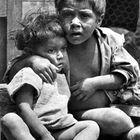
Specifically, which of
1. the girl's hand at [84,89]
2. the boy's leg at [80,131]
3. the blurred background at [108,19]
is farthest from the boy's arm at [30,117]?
the blurred background at [108,19]

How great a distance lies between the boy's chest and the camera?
366 centimetres

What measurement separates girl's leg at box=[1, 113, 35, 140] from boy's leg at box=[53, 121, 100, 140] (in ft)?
0.74

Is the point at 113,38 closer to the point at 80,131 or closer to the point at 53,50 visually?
the point at 53,50

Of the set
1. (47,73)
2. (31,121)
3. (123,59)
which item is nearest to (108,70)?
(123,59)

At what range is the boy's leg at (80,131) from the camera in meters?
3.36

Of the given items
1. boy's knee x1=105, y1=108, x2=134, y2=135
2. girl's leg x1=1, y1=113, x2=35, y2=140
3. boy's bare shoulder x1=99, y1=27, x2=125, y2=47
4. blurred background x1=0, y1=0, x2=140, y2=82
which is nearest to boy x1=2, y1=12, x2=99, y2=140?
girl's leg x1=1, y1=113, x2=35, y2=140

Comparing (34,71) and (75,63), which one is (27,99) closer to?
(34,71)

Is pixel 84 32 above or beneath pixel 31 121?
above

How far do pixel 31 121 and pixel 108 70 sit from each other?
0.61 meters

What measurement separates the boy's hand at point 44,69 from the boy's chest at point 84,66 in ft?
0.67

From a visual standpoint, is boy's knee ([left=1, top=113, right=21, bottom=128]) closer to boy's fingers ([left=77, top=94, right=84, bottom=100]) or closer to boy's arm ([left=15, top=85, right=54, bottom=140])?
boy's arm ([left=15, top=85, right=54, bottom=140])

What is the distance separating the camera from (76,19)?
3.52 metres

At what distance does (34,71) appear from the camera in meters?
3.47

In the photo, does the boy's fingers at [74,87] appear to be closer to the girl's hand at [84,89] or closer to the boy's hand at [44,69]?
the girl's hand at [84,89]
